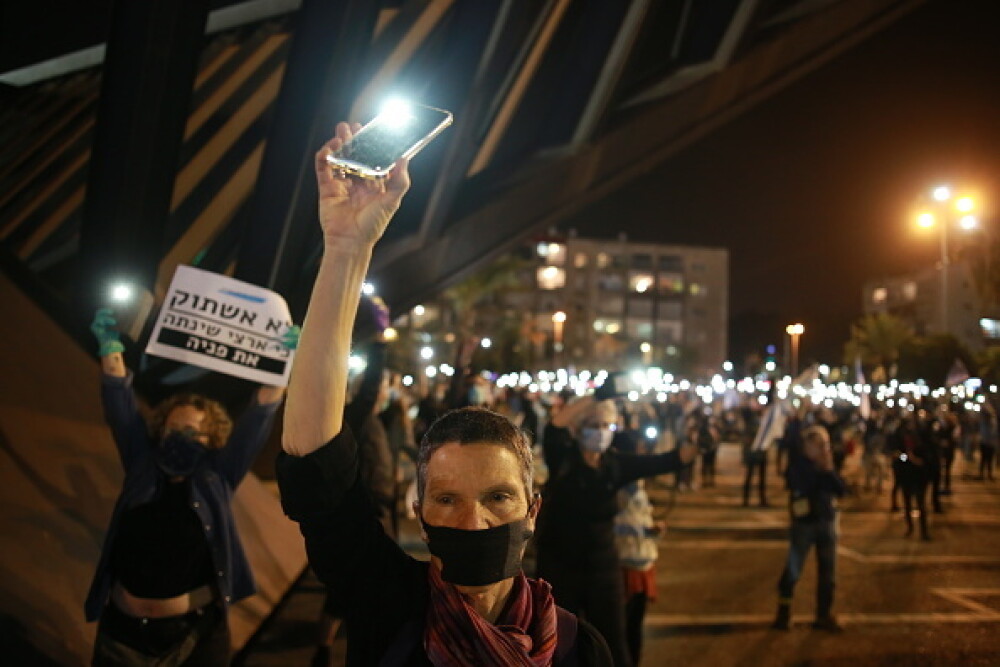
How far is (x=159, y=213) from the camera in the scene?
21.4 ft

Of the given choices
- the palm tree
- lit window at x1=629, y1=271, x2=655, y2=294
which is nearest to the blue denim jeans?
the palm tree

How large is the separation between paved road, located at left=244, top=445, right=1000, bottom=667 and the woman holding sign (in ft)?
8.72

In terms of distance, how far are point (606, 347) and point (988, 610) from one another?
3864 inches

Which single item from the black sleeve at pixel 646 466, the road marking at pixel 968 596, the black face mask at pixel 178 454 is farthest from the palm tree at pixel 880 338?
the black face mask at pixel 178 454

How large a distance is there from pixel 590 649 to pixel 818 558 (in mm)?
6105

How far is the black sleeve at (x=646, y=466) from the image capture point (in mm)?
4699

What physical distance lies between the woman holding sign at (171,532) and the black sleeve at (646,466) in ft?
6.92

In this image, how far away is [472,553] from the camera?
1.82m

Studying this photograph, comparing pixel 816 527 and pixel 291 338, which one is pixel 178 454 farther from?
pixel 816 527

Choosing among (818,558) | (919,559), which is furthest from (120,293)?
(919,559)

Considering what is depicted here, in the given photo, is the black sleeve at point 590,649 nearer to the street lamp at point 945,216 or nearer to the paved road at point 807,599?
the paved road at point 807,599

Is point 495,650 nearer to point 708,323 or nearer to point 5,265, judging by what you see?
point 5,265

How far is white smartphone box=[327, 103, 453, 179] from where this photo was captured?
181cm

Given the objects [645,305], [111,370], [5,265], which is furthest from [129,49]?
[645,305]
